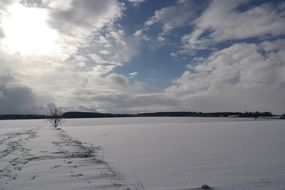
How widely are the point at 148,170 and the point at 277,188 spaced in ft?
14.7

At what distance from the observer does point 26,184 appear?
8617 mm

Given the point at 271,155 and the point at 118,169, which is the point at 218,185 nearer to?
the point at 118,169

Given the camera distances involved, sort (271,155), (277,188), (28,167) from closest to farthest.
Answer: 1. (277,188)
2. (28,167)
3. (271,155)

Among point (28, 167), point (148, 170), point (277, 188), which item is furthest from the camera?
point (28, 167)

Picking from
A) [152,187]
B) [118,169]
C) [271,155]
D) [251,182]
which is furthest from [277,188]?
[271,155]

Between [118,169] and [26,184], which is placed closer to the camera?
[26,184]

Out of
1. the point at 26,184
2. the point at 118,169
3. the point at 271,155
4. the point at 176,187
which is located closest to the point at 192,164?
the point at 118,169

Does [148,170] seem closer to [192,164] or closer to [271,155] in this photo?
[192,164]

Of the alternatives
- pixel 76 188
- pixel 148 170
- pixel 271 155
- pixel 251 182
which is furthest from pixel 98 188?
pixel 271 155

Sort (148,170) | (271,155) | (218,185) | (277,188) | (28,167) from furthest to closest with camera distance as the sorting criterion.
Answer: (271,155)
(28,167)
(148,170)
(218,185)
(277,188)

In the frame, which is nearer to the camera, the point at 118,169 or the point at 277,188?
the point at 277,188

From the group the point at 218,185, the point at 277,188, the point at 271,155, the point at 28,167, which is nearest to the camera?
the point at 277,188

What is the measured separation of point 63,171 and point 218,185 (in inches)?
228

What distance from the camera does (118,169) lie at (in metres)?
10.8
